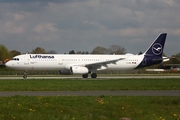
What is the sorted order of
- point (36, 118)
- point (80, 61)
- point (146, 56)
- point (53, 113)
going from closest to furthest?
point (36, 118), point (53, 113), point (80, 61), point (146, 56)

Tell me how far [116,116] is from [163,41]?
45522 millimetres

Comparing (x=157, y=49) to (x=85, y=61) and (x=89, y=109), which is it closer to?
(x=85, y=61)

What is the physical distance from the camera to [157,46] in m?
56.3

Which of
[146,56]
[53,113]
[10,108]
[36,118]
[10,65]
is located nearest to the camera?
[36,118]

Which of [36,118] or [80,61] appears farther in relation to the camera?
[80,61]

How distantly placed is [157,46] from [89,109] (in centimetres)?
4312

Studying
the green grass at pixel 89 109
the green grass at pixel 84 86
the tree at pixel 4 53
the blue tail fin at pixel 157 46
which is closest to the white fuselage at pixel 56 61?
the blue tail fin at pixel 157 46

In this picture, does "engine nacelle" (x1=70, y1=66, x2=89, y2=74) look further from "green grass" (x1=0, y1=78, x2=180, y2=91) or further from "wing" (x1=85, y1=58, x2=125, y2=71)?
"green grass" (x1=0, y1=78, x2=180, y2=91)

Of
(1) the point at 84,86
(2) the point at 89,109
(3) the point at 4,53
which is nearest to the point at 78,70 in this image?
(1) the point at 84,86

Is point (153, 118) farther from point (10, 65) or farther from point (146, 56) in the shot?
point (146, 56)

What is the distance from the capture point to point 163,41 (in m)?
57.0

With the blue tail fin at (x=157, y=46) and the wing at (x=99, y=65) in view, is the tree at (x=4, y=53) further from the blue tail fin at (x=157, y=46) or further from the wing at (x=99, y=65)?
the wing at (x=99, y=65)

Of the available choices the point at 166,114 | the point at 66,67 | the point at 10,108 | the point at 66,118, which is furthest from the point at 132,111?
the point at 66,67

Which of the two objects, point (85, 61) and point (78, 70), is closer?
point (78, 70)
